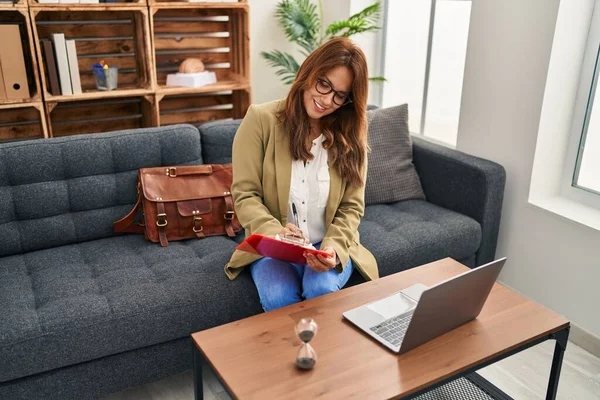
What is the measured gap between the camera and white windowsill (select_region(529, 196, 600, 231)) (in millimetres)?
2150

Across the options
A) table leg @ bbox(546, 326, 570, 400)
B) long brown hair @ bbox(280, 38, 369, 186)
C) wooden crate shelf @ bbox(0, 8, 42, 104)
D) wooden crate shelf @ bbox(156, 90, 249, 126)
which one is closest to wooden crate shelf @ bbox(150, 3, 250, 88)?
wooden crate shelf @ bbox(156, 90, 249, 126)

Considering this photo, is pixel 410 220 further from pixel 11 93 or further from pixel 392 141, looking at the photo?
pixel 11 93

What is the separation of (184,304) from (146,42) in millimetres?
1606

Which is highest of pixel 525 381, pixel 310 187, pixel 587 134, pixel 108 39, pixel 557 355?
pixel 108 39

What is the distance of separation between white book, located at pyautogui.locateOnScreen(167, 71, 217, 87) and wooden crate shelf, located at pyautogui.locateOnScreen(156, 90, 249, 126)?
20 cm

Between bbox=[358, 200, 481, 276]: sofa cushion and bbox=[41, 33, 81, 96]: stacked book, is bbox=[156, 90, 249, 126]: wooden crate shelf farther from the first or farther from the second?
bbox=[358, 200, 481, 276]: sofa cushion

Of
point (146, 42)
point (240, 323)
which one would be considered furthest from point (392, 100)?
point (240, 323)

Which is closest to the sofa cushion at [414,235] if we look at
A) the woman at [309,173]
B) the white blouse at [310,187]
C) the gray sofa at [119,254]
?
the gray sofa at [119,254]

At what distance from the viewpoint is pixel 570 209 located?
227cm

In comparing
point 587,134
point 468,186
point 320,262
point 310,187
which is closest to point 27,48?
point 310,187

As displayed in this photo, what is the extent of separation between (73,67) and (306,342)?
81.1 inches

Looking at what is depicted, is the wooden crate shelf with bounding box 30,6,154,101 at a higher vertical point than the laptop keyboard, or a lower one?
higher

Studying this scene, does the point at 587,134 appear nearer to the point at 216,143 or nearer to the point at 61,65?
the point at 216,143

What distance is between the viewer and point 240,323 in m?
1.43
